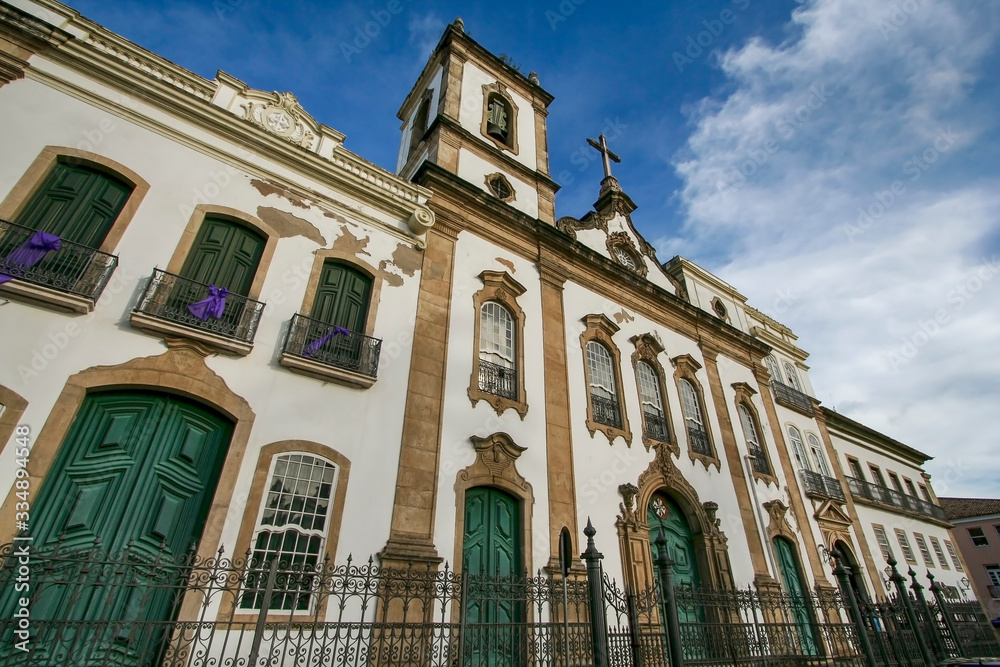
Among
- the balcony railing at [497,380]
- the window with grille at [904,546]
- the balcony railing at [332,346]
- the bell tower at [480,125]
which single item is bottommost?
the window with grille at [904,546]

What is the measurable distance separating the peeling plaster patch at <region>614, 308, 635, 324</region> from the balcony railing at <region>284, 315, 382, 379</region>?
7194mm

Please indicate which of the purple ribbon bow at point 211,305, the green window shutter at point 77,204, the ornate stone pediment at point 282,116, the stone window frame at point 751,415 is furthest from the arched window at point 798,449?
the green window shutter at point 77,204

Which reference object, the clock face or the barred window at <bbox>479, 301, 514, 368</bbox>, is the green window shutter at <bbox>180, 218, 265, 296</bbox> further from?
the clock face

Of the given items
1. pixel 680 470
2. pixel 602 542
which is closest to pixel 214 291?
pixel 602 542

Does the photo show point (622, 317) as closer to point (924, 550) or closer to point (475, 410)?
point (475, 410)

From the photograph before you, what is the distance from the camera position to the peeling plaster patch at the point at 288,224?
28.9ft

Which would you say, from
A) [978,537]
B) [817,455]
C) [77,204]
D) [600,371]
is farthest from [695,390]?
[978,537]

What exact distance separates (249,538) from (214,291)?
357 cm

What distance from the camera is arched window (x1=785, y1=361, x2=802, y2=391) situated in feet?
66.7

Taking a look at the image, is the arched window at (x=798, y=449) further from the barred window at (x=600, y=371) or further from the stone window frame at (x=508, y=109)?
the stone window frame at (x=508, y=109)

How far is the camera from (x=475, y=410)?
9.43 metres

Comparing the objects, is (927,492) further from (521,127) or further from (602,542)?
(521,127)

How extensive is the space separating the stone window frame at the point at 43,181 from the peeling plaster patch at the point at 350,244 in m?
2.97

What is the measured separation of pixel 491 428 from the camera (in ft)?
31.0
